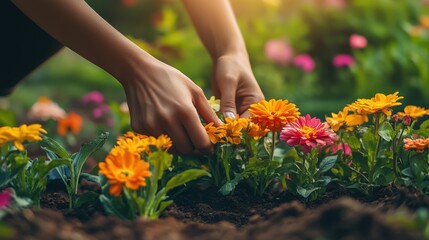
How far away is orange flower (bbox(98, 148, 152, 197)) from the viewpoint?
1424mm

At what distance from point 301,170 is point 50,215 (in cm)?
76

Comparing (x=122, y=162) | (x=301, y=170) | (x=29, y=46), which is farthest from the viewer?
(x=29, y=46)

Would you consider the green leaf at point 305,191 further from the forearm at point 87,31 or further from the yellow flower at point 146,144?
the forearm at point 87,31

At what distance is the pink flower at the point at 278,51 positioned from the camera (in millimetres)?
4480

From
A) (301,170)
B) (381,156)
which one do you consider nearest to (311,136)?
(301,170)

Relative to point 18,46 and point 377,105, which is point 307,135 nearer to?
point 377,105

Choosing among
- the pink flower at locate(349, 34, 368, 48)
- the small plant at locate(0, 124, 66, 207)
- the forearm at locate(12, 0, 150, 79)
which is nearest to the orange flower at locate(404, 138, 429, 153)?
the forearm at locate(12, 0, 150, 79)

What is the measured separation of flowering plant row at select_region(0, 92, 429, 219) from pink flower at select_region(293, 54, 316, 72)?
7.96 ft

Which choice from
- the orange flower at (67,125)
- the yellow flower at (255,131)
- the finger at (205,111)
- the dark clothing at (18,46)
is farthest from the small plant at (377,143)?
the orange flower at (67,125)

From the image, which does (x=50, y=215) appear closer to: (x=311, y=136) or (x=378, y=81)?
(x=311, y=136)

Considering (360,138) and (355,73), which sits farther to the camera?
(355,73)

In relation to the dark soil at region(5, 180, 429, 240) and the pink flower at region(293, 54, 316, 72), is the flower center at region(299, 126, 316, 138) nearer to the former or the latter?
the dark soil at region(5, 180, 429, 240)

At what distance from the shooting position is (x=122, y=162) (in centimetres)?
146

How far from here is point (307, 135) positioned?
1724mm
